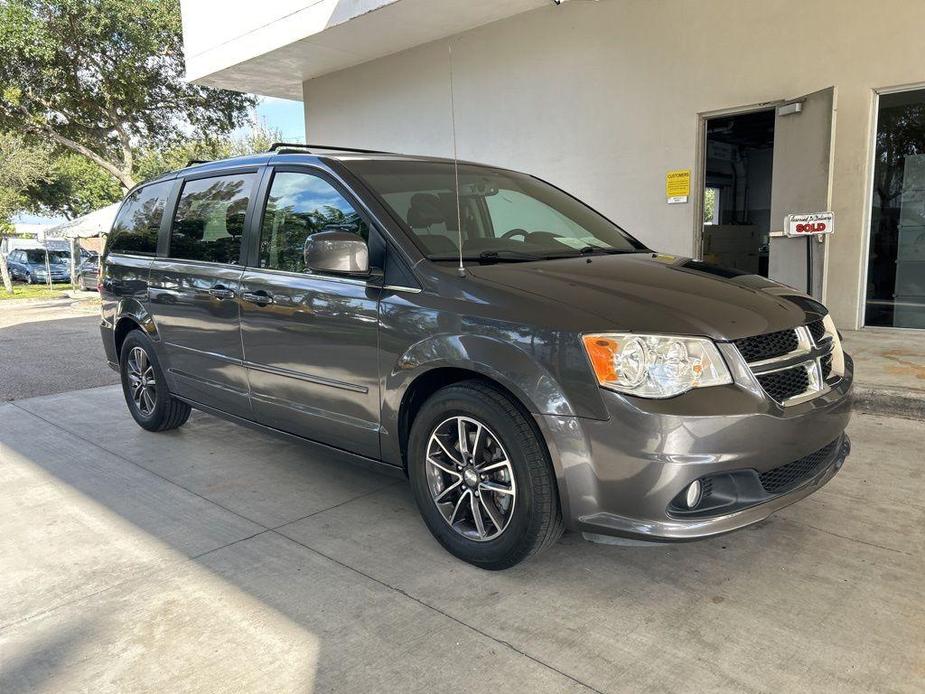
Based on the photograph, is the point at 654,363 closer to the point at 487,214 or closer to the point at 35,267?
the point at 487,214

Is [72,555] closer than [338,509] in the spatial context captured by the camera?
Yes

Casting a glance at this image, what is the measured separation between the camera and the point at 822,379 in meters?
2.89

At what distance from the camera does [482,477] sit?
9.57ft

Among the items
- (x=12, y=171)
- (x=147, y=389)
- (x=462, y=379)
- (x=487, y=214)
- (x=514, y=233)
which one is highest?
(x=12, y=171)

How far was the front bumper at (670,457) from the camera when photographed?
2447mm

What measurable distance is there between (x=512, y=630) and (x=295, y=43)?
34.7ft

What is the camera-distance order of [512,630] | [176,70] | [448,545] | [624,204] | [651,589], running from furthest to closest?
1. [176,70]
2. [624,204]
3. [448,545]
4. [651,589]
5. [512,630]

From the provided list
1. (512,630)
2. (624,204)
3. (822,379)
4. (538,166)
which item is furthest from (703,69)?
(512,630)

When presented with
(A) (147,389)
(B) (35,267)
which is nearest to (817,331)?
(A) (147,389)

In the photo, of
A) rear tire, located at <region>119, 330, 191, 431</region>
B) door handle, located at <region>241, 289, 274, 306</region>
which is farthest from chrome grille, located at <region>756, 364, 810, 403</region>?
rear tire, located at <region>119, 330, 191, 431</region>

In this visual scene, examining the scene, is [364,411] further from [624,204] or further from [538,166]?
[538,166]

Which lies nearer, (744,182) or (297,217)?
(297,217)

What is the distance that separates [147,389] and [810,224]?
668 centimetres

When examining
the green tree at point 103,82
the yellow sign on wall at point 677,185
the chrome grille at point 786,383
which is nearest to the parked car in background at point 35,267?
the green tree at point 103,82
